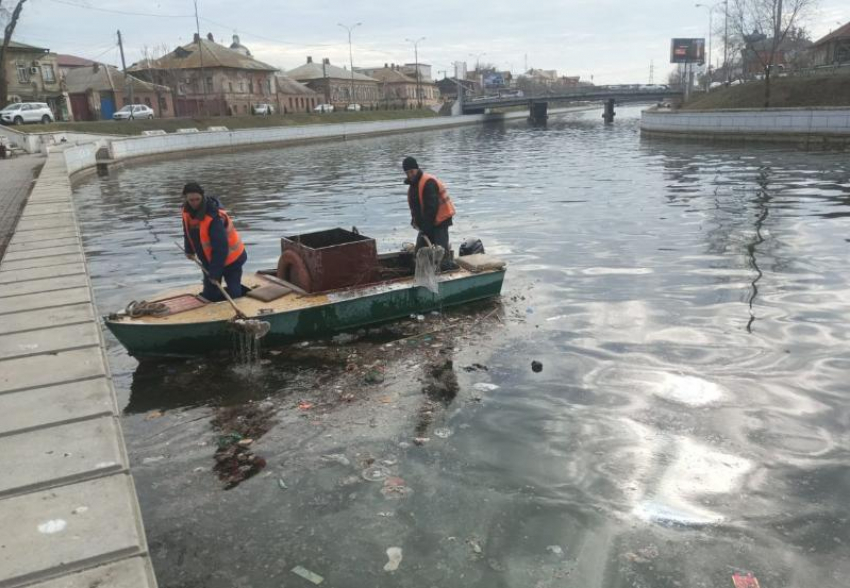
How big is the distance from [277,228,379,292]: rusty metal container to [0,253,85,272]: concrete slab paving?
→ 2.83 meters

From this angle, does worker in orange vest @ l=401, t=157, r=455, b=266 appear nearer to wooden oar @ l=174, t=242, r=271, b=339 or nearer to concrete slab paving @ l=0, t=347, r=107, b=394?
wooden oar @ l=174, t=242, r=271, b=339

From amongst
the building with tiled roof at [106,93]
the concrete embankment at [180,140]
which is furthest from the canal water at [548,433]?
the building with tiled roof at [106,93]

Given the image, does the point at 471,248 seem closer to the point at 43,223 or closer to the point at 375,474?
the point at 375,474

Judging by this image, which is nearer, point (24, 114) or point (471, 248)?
point (471, 248)

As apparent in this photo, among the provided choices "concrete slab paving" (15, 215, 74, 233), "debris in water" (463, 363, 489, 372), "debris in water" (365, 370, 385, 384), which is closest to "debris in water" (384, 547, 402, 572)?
"debris in water" (365, 370, 385, 384)

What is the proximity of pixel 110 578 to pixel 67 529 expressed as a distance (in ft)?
1.57

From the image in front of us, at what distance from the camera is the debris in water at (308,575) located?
170 inches

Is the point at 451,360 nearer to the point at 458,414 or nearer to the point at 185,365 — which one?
the point at 458,414

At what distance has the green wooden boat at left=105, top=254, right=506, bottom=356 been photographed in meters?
7.74

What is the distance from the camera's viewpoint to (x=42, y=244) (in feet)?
34.1

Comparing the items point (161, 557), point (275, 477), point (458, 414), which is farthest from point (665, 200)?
point (161, 557)

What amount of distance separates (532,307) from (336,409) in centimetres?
421

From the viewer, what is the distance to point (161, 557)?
4.60 metres

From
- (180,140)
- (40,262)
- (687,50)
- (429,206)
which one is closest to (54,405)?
(40,262)
